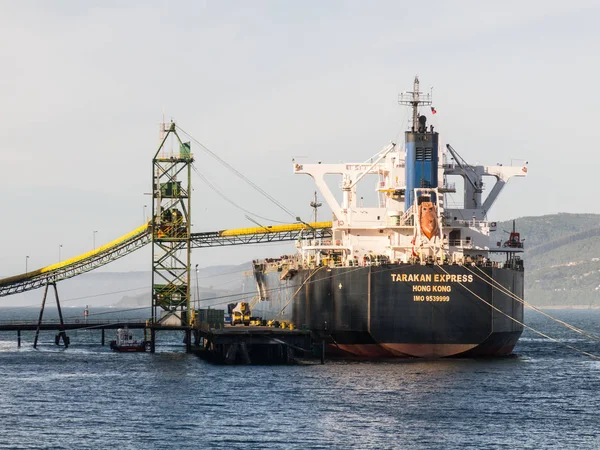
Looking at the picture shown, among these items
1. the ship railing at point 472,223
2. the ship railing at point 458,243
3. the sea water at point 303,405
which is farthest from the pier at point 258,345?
the ship railing at point 472,223

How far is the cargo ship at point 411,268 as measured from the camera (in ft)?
257

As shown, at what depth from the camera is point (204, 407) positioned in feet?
197

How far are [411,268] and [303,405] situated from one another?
2029 cm

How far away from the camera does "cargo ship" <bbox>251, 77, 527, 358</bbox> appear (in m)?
78.3

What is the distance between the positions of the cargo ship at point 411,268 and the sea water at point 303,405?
2209 millimetres

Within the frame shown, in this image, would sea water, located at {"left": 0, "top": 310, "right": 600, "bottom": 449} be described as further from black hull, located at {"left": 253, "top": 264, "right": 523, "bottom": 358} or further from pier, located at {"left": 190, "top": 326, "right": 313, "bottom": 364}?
pier, located at {"left": 190, "top": 326, "right": 313, "bottom": 364}

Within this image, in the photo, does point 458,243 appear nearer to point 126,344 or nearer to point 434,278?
point 434,278

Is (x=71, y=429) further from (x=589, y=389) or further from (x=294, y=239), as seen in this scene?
(x=294, y=239)

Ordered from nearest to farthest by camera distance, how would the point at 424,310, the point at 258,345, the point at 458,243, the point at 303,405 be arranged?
the point at 303,405 < the point at 424,310 < the point at 258,345 < the point at 458,243

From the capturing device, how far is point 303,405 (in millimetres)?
60500

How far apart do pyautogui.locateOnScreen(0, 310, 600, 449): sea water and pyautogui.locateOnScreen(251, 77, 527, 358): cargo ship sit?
7.25 ft

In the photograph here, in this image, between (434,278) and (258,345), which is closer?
(434,278)

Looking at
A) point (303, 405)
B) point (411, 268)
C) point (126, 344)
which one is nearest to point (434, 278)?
point (411, 268)

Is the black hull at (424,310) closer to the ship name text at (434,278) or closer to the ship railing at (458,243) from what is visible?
Answer: the ship name text at (434,278)
